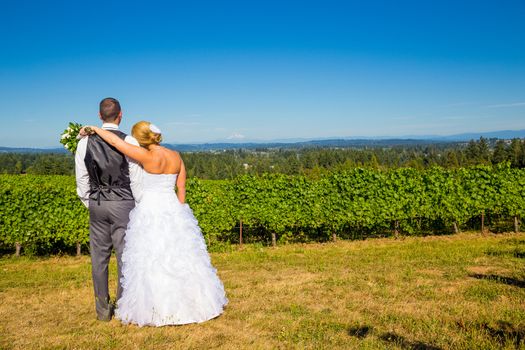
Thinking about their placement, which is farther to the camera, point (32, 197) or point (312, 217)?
point (312, 217)

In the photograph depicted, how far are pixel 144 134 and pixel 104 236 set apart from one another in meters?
1.40

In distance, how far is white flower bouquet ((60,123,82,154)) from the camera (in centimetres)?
520

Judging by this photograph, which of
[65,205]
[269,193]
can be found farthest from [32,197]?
A: [269,193]

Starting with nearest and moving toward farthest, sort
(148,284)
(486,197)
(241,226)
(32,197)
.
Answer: (148,284)
(32,197)
(241,226)
(486,197)

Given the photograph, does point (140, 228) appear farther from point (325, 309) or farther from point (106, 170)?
point (325, 309)

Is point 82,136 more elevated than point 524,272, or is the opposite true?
point 82,136

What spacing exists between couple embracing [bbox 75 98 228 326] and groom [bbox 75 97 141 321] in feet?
0.04

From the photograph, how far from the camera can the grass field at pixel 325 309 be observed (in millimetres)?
4340

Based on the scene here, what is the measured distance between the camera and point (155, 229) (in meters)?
4.98

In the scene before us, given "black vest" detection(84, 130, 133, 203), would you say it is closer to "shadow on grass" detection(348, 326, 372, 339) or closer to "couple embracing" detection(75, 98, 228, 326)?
"couple embracing" detection(75, 98, 228, 326)

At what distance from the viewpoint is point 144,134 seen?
4945mm

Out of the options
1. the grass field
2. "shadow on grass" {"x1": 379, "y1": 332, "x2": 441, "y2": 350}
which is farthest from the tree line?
"shadow on grass" {"x1": 379, "y1": 332, "x2": 441, "y2": 350}

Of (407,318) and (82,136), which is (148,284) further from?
(407,318)

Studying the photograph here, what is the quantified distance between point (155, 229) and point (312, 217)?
10286 mm
